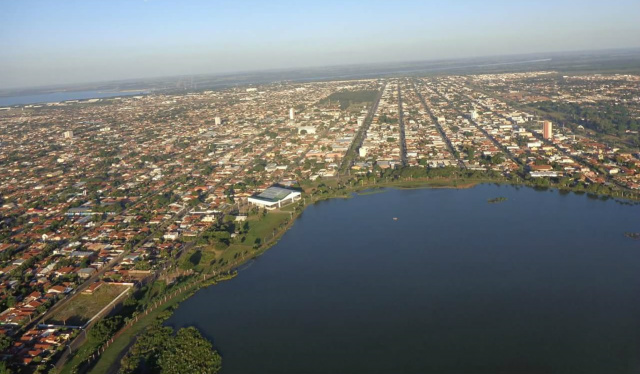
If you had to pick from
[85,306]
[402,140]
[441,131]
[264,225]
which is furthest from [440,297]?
[441,131]

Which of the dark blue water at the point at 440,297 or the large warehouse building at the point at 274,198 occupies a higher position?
the large warehouse building at the point at 274,198

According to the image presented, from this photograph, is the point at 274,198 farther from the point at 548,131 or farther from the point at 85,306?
the point at 548,131

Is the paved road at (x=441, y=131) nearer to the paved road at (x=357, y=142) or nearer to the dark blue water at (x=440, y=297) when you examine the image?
the paved road at (x=357, y=142)

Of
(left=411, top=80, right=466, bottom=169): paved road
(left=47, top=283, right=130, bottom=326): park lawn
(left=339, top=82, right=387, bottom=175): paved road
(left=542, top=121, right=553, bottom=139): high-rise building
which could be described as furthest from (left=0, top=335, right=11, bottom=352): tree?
(left=542, top=121, right=553, bottom=139): high-rise building

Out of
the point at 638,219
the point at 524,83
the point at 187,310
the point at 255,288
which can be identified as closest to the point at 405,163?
the point at 638,219

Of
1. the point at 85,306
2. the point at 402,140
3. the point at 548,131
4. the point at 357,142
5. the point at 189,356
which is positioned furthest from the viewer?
the point at 357,142

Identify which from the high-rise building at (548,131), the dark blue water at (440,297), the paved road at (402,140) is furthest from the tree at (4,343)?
the high-rise building at (548,131)

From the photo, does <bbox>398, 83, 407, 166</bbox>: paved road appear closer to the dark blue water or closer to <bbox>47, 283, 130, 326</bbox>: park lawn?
the dark blue water
